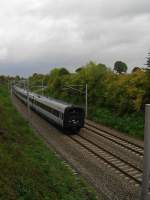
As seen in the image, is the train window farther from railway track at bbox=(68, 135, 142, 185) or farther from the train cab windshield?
railway track at bbox=(68, 135, 142, 185)

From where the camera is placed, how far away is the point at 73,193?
48.4 feet

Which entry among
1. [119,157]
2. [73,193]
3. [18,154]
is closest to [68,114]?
[119,157]

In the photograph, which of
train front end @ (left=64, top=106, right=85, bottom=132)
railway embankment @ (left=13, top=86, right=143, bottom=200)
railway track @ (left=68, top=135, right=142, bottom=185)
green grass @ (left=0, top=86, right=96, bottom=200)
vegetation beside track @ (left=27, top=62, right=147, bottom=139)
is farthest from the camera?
vegetation beside track @ (left=27, top=62, right=147, bottom=139)

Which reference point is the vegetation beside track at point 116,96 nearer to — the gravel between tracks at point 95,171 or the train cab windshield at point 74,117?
the train cab windshield at point 74,117

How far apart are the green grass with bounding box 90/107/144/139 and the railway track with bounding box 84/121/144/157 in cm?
221

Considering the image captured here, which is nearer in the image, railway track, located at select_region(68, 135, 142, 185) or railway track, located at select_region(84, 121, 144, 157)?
railway track, located at select_region(68, 135, 142, 185)

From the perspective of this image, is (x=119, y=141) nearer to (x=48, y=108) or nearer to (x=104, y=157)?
(x=104, y=157)

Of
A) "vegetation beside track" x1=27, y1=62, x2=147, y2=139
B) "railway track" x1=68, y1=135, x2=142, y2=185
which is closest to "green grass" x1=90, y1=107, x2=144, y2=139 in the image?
"vegetation beside track" x1=27, y1=62, x2=147, y2=139

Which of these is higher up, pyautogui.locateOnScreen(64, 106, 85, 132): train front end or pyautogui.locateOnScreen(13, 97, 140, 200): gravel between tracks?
pyautogui.locateOnScreen(64, 106, 85, 132): train front end

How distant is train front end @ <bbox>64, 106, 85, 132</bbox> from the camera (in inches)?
1218

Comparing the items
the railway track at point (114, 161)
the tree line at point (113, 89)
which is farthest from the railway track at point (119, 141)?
the tree line at point (113, 89)

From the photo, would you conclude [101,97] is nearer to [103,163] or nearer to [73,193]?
[103,163]

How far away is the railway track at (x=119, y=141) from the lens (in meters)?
24.5

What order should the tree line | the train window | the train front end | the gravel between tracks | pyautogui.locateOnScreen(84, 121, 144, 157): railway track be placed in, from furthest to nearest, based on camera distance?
the tree line < the train window < the train front end < pyautogui.locateOnScreen(84, 121, 144, 157): railway track < the gravel between tracks
